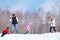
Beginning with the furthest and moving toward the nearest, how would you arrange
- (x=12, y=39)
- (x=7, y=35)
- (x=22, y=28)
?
(x=22, y=28) → (x=7, y=35) → (x=12, y=39)

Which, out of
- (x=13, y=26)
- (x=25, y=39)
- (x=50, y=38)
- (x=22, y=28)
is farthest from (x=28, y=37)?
(x=22, y=28)

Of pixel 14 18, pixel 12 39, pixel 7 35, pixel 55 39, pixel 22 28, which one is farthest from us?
pixel 22 28

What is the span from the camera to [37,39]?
1371 cm

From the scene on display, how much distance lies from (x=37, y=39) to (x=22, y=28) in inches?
1266

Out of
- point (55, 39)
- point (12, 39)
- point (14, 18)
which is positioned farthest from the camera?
point (14, 18)

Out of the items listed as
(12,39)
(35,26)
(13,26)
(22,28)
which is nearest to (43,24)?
(35,26)

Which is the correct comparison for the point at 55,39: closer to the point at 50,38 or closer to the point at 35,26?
the point at 50,38

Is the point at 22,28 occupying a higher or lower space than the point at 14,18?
lower

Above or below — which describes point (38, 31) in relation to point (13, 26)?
below

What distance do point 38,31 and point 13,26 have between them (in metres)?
29.3

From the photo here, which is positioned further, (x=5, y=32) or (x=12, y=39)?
(x=5, y=32)

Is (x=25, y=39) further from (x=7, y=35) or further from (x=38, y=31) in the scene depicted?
(x=38, y=31)

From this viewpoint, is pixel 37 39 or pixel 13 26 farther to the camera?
pixel 13 26

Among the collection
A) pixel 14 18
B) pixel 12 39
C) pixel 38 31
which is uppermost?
pixel 14 18
